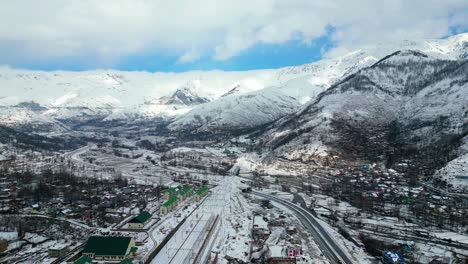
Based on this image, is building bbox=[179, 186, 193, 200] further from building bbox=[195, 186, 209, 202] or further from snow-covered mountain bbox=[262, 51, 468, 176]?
snow-covered mountain bbox=[262, 51, 468, 176]

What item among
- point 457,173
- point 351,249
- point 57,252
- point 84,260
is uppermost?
point 457,173

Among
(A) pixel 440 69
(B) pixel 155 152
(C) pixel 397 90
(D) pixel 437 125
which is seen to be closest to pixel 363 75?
(C) pixel 397 90

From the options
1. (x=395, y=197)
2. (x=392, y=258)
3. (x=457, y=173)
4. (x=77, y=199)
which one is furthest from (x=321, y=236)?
(x=457, y=173)

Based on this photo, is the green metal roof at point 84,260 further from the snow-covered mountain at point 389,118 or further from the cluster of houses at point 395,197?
the snow-covered mountain at point 389,118

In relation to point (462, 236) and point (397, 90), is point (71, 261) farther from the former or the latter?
point (397, 90)

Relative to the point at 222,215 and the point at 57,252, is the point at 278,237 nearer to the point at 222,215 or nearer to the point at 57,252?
the point at 222,215

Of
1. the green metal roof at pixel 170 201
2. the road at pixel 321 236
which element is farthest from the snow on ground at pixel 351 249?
the green metal roof at pixel 170 201
